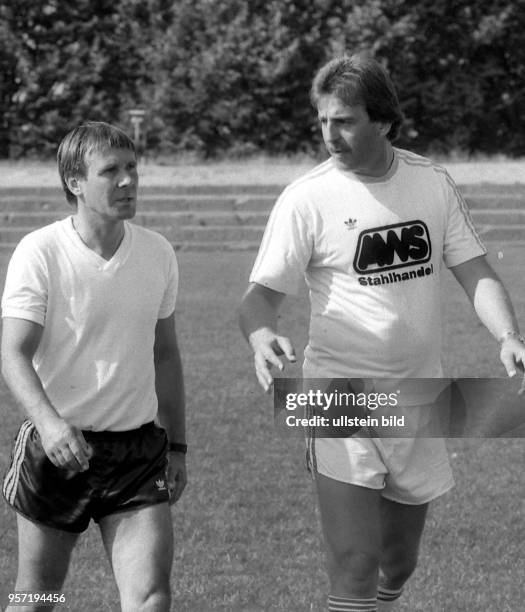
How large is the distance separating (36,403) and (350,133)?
44.8 inches

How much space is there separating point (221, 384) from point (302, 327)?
2.92m

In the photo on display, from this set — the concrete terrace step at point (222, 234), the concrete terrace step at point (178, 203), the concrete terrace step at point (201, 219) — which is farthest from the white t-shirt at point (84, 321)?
the concrete terrace step at point (178, 203)

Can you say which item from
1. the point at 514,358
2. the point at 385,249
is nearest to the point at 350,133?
the point at 385,249

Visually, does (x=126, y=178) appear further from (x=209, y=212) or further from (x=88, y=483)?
(x=209, y=212)

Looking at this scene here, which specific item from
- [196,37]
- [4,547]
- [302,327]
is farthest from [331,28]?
[4,547]

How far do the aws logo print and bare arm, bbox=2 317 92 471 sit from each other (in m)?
0.92

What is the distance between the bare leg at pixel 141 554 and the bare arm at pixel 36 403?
25cm

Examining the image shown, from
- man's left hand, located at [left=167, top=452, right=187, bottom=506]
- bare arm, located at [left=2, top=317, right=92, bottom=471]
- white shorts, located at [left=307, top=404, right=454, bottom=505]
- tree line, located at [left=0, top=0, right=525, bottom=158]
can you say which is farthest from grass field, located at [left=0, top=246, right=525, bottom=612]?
tree line, located at [left=0, top=0, right=525, bottom=158]

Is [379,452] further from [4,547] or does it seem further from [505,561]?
[4,547]

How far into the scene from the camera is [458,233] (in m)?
4.02

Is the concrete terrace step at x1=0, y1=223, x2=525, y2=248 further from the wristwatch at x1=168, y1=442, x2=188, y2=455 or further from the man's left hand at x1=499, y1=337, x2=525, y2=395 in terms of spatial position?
the man's left hand at x1=499, y1=337, x2=525, y2=395

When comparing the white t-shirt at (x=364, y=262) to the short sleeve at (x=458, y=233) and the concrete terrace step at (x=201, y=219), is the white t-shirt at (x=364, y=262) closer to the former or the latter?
the short sleeve at (x=458, y=233)

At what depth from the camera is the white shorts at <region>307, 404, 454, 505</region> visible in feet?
12.8

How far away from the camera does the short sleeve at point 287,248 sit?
12.6ft
